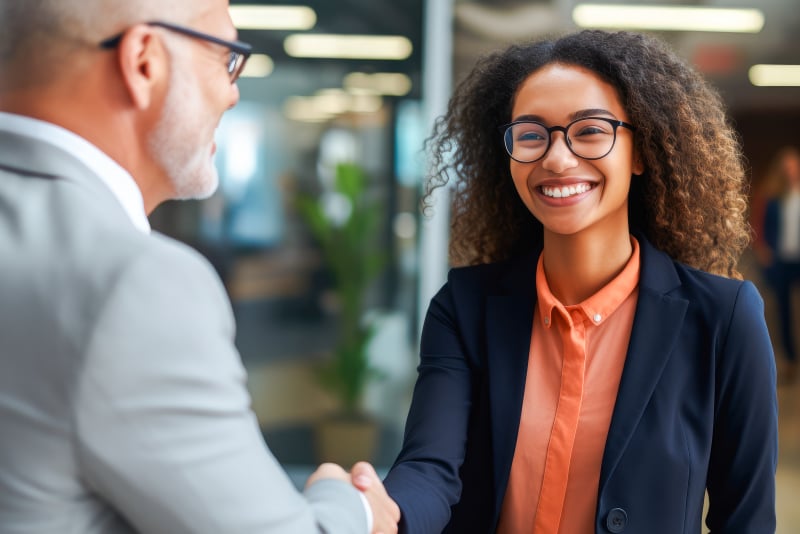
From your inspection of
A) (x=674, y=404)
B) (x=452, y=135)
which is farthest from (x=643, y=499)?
(x=452, y=135)

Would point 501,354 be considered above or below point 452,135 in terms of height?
below

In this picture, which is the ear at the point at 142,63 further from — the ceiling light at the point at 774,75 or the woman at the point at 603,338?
the ceiling light at the point at 774,75

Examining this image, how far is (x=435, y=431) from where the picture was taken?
5.19 ft

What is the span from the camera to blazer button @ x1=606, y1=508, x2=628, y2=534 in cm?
142

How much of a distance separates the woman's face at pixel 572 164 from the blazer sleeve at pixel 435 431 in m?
0.29

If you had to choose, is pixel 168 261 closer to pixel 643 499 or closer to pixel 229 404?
pixel 229 404

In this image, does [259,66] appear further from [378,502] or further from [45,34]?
[45,34]

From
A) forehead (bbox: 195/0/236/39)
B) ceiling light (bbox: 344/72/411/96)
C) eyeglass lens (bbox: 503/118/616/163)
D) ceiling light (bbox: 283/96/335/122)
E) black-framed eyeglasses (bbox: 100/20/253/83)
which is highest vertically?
ceiling light (bbox: 344/72/411/96)

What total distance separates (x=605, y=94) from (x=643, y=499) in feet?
2.31

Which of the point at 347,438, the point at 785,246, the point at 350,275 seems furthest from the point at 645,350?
the point at 785,246

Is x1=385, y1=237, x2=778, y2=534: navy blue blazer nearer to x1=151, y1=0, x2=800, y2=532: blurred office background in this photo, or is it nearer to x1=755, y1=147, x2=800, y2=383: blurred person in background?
x1=151, y1=0, x2=800, y2=532: blurred office background

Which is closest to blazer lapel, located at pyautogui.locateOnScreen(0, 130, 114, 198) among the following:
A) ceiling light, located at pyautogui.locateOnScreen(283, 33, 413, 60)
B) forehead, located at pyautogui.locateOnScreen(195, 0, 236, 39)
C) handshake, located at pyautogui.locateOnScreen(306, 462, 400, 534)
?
forehead, located at pyautogui.locateOnScreen(195, 0, 236, 39)

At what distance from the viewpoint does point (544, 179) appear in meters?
1.55

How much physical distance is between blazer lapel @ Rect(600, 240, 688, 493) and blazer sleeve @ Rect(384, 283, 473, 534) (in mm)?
279
